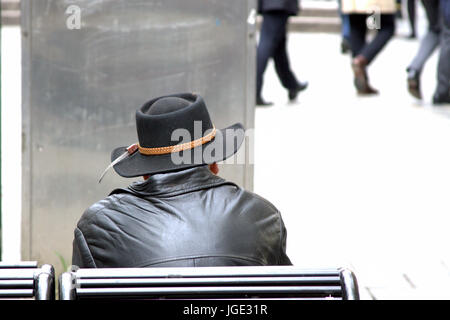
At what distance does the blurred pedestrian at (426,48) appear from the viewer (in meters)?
8.66

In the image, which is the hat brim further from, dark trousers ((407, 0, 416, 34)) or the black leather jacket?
dark trousers ((407, 0, 416, 34))

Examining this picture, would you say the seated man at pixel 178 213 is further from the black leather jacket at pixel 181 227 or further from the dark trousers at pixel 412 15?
the dark trousers at pixel 412 15

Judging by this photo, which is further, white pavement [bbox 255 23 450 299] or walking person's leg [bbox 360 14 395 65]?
walking person's leg [bbox 360 14 395 65]

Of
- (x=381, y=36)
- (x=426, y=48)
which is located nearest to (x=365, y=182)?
(x=426, y=48)

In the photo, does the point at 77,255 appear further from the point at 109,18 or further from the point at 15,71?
the point at 15,71

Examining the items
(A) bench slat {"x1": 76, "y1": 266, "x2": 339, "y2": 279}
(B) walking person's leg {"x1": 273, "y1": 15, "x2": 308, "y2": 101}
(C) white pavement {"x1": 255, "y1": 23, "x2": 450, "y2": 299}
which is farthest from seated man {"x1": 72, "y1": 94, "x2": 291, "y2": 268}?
(B) walking person's leg {"x1": 273, "y1": 15, "x2": 308, "y2": 101}

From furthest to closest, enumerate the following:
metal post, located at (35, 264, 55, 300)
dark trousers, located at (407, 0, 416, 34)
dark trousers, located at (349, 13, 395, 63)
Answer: dark trousers, located at (407, 0, 416, 34) → dark trousers, located at (349, 13, 395, 63) → metal post, located at (35, 264, 55, 300)

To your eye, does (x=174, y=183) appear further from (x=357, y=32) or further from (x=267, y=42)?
(x=357, y=32)

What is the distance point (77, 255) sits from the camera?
2.88 m

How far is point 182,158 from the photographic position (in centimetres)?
290

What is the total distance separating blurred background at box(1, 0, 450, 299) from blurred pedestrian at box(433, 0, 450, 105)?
165 cm

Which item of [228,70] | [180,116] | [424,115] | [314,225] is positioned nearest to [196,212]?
[180,116]

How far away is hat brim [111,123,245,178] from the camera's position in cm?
290

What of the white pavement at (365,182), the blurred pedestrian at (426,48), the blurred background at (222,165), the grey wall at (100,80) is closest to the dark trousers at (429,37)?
the blurred pedestrian at (426,48)
